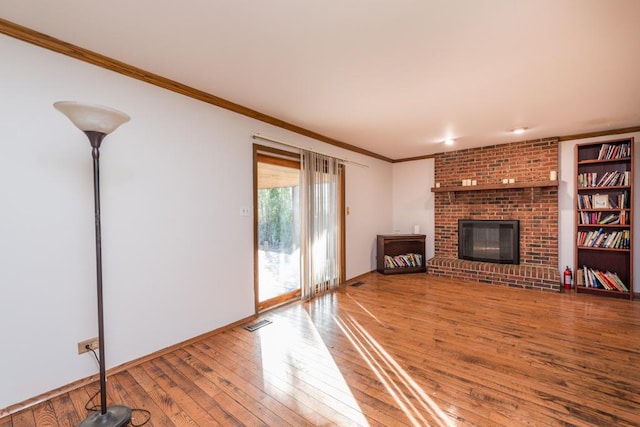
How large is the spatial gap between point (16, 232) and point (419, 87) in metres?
3.18

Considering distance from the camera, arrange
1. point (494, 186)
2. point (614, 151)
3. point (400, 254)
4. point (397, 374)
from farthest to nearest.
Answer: point (400, 254) < point (494, 186) < point (614, 151) < point (397, 374)

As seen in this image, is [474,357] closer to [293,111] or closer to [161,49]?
[293,111]

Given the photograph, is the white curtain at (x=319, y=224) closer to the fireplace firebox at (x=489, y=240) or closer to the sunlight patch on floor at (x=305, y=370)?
the sunlight patch on floor at (x=305, y=370)

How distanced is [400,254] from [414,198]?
1.19m

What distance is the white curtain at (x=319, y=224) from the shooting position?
389 cm

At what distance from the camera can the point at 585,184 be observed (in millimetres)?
4180

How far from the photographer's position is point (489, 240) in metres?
5.04

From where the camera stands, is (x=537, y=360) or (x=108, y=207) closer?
(x=108, y=207)

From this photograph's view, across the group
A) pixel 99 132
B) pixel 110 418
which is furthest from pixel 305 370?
pixel 99 132

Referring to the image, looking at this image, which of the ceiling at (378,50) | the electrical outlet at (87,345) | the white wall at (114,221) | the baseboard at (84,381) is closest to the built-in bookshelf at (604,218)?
the ceiling at (378,50)

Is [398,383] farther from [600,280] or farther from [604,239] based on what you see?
[604,239]

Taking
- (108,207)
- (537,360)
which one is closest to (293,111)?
(108,207)

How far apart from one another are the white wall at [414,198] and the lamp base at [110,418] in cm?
525

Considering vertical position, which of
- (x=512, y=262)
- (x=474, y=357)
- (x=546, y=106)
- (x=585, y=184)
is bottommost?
(x=474, y=357)
